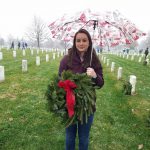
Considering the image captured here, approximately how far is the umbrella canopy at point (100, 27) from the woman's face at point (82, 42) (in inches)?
21.9

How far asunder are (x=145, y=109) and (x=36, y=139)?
4055mm

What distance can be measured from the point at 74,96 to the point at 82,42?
2.79 ft

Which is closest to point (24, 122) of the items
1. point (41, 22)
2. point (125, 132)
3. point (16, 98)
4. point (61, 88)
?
point (16, 98)

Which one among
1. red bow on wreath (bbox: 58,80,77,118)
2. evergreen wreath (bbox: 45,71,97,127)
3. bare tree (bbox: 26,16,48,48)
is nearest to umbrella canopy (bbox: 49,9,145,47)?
evergreen wreath (bbox: 45,71,97,127)

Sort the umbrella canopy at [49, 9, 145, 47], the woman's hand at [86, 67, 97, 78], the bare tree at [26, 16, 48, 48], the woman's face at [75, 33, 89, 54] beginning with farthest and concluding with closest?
the bare tree at [26, 16, 48, 48] → the umbrella canopy at [49, 9, 145, 47] → the woman's face at [75, 33, 89, 54] → the woman's hand at [86, 67, 97, 78]

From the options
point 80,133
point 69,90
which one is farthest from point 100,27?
point 80,133

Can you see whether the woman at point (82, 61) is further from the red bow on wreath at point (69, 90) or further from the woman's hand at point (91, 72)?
the red bow on wreath at point (69, 90)

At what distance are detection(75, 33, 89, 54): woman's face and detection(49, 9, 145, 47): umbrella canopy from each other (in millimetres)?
556

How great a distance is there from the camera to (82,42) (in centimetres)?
324

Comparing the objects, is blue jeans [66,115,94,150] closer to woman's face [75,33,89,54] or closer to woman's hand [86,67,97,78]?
woman's hand [86,67,97,78]

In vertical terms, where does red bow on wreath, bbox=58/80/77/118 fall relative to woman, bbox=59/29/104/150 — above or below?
below

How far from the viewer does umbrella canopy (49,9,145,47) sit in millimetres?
3771

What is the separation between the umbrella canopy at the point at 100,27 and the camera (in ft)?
12.4

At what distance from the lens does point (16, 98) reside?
752 centimetres
